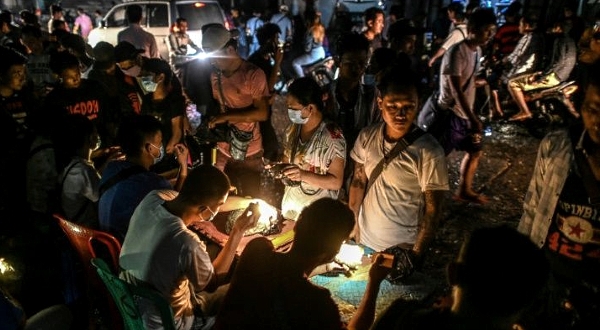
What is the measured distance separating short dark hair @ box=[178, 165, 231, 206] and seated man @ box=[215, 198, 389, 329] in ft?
2.36

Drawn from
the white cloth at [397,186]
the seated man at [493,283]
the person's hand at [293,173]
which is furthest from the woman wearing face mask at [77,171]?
the seated man at [493,283]

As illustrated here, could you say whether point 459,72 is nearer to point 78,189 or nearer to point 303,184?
point 303,184

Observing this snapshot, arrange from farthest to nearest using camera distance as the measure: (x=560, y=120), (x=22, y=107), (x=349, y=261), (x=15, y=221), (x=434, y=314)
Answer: (x=560, y=120), (x=22, y=107), (x=15, y=221), (x=349, y=261), (x=434, y=314)

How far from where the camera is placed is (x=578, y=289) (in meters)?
2.32

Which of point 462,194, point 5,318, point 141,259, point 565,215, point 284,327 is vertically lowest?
point 462,194

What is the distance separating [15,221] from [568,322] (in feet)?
15.1

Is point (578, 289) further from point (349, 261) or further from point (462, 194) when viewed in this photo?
point (462, 194)

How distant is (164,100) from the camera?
16.9ft

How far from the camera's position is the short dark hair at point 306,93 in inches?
137

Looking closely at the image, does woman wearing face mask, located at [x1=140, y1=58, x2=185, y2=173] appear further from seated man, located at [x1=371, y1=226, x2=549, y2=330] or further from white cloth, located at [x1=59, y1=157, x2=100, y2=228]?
seated man, located at [x1=371, y1=226, x2=549, y2=330]

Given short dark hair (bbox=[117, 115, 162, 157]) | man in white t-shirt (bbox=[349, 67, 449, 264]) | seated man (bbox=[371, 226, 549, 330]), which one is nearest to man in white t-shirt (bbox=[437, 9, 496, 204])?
man in white t-shirt (bbox=[349, 67, 449, 264])

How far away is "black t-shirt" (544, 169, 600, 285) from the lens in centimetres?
240

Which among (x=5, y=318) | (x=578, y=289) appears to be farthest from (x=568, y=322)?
(x=5, y=318)

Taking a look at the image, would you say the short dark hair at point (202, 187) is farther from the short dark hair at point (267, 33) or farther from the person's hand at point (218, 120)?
the short dark hair at point (267, 33)
